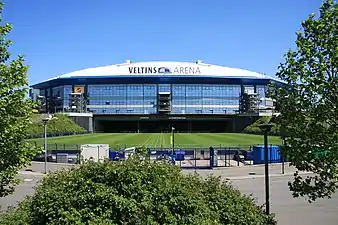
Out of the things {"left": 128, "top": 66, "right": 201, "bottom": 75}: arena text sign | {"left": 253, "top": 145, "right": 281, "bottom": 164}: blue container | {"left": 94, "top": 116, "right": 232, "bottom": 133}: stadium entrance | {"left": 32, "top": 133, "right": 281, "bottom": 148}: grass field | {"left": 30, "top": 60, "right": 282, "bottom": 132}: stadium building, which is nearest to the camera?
{"left": 253, "top": 145, "right": 281, "bottom": 164}: blue container

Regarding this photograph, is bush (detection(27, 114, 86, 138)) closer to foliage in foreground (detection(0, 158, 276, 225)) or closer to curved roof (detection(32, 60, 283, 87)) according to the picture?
curved roof (detection(32, 60, 283, 87))

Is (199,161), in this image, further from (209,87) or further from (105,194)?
(209,87)

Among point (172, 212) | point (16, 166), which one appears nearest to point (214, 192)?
point (172, 212)

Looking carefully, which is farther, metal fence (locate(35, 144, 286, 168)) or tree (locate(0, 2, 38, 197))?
metal fence (locate(35, 144, 286, 168))

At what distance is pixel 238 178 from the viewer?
99.7 feet

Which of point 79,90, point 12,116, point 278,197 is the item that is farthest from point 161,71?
point 12,116

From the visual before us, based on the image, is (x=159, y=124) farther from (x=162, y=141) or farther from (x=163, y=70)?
(x=162, y=141)

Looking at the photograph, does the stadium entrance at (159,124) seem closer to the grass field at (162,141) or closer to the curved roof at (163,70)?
the curved roof at (163,70)

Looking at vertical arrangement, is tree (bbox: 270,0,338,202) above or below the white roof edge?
below

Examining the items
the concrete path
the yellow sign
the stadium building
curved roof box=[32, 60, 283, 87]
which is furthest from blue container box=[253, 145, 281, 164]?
the yellow sign

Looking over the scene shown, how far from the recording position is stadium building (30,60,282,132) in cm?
13950

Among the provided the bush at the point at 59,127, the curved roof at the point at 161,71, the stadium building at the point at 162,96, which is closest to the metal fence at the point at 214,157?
the bush at the point at 59,127

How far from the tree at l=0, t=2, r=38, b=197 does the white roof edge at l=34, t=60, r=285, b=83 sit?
13148cm

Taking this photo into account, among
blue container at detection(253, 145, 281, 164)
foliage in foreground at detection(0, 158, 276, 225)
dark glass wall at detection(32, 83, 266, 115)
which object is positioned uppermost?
dark glass wall at detection(32, 83, 266, 115)
